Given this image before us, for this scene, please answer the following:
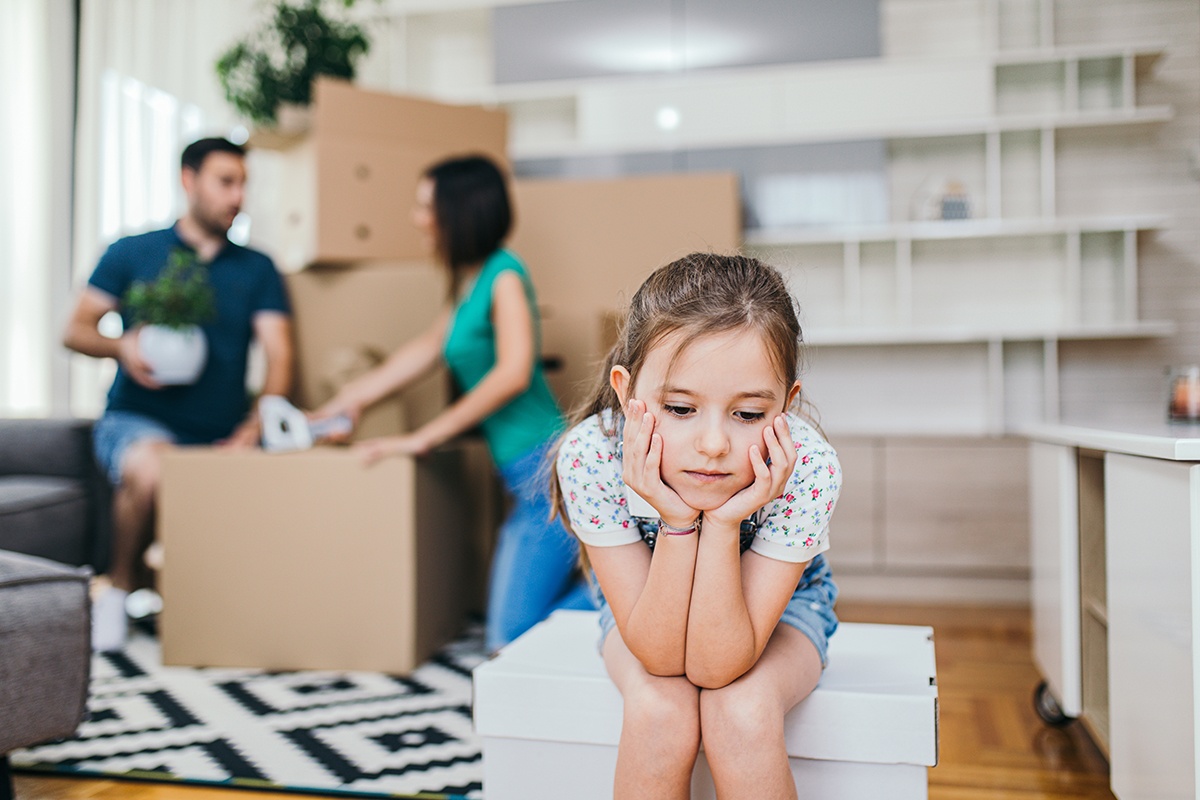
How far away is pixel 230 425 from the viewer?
230 cm

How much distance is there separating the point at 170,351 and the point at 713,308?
5.01ft

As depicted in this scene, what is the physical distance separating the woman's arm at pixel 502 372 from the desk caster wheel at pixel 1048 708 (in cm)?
103

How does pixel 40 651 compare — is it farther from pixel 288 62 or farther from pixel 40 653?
pixel 288 62

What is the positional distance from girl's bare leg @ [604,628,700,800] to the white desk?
460mm

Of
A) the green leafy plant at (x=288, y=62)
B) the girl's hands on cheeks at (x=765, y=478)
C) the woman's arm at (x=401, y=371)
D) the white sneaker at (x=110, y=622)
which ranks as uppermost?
the green leafy plant at (x=288, y=62)

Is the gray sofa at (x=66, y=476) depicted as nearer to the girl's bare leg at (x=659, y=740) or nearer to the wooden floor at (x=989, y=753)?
the wooden floor at (x=989, y=753)

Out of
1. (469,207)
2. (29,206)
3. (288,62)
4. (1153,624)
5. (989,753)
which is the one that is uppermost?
(288,62)

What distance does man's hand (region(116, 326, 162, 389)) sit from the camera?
2.08 metres

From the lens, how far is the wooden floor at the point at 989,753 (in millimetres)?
1294

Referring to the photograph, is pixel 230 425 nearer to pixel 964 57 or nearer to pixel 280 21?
pixel 280 21

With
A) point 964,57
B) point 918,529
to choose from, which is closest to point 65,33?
point 964,57

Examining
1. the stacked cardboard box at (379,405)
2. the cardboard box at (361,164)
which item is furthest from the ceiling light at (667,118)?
the cardboard box at (361,164)

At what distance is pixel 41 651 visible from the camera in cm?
119

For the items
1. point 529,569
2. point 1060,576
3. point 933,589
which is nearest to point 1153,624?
point 1060,576
